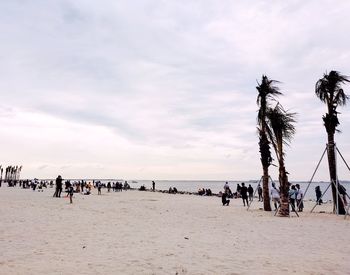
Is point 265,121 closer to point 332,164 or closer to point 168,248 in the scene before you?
point 332,164

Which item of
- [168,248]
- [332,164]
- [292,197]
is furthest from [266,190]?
[168,248]

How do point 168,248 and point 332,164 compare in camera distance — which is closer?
point 168,248

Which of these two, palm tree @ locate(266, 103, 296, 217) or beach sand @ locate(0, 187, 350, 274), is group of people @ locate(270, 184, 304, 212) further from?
beach sand @ locate(0, 187, 350, 274)

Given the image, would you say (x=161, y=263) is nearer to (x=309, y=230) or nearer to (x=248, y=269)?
(x=248, y=269)

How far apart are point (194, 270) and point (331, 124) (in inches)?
747

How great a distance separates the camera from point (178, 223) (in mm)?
17359

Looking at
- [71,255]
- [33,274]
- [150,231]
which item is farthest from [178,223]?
[33,274]

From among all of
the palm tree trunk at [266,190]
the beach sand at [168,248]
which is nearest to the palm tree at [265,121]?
the palm tree trunk at [266,190]

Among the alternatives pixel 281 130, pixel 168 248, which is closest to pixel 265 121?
pixel 281 130

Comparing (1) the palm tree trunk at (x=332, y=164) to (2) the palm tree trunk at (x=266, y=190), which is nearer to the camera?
(1) the palm tree trunk at (x=332, y=164)

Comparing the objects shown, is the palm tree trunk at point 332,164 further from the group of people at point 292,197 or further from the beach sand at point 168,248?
the beach sand at point 168,248

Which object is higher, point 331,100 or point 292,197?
point 331,100

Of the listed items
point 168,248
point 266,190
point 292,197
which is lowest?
point 168,248

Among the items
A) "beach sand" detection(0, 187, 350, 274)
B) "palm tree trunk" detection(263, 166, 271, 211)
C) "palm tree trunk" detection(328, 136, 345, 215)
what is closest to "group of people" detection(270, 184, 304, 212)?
"palm tree trunk" detection(263, 166, 271, 211)
